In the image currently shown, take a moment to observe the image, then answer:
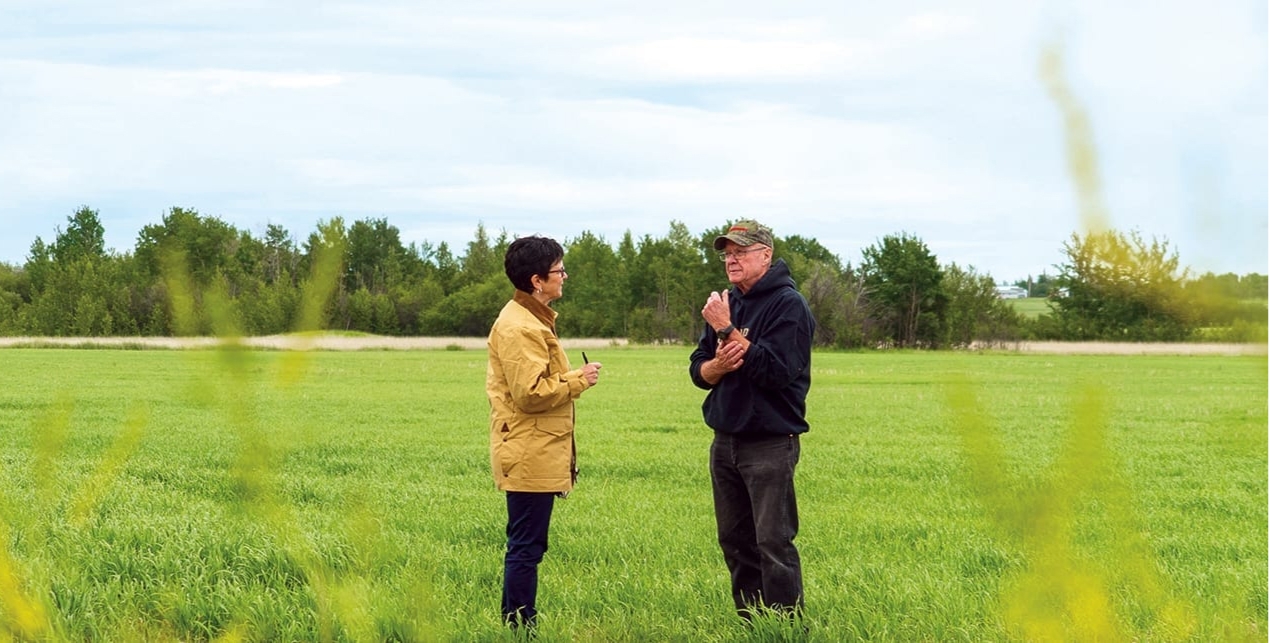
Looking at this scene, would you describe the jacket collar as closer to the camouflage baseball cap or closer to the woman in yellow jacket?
the woman in yellow jacket

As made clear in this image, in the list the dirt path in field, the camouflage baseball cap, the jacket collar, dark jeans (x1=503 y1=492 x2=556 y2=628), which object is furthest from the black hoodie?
the dirt path in field

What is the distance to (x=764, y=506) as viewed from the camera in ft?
16.7

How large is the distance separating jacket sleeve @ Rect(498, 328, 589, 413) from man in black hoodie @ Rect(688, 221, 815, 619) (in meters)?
0.63

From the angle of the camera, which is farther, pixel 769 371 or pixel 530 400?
pixel 769 371

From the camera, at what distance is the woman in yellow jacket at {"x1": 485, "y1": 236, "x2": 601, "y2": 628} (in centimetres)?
482

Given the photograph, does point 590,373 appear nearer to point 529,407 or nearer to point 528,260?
point 529,407

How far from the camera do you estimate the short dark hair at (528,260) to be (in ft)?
16.4

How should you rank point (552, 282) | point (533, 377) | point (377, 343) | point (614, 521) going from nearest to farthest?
point (533, 377) → point (552, 282) → point (614, 521) → point (377, 343)

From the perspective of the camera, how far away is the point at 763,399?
5055 mm

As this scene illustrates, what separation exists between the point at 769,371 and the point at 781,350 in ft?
0.39

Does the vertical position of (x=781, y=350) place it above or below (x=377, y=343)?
above

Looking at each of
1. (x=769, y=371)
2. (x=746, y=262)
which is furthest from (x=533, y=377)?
(x=746, y=262)

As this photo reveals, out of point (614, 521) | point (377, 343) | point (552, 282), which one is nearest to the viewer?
point (552, 282)

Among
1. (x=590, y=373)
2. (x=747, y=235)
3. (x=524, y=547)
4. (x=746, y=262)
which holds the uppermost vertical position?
(x=747, y=235)
